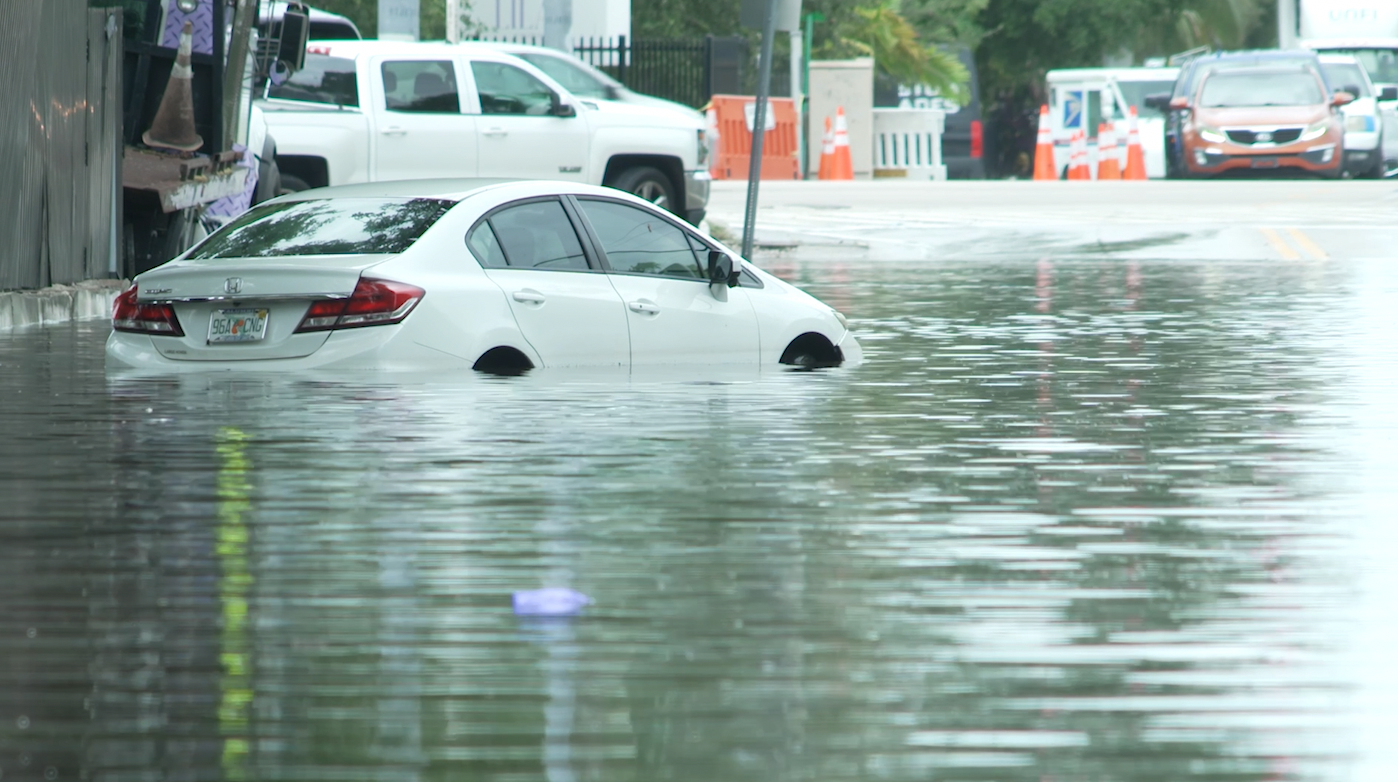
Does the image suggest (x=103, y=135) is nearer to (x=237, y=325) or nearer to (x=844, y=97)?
(x=237, y=325)

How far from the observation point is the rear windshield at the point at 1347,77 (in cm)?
4250

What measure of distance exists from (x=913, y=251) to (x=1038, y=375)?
1376 cm

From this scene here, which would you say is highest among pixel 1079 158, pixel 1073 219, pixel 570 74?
pixel 570 74

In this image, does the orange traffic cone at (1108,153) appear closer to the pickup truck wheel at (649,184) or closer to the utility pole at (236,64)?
the pickup truck wheel at (649,184)

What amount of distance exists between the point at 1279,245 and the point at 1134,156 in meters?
17.0

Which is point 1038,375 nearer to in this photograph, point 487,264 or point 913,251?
point 487,264

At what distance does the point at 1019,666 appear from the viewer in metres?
5.67

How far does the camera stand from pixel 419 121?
23.9 meters

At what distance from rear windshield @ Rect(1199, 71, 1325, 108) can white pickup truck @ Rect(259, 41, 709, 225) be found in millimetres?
18165

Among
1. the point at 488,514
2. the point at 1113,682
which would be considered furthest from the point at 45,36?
the point at 1113,682

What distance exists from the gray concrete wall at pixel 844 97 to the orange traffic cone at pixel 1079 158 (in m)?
3.96

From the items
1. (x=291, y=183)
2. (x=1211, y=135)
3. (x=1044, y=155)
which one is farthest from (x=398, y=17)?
(x=1044, y=155)

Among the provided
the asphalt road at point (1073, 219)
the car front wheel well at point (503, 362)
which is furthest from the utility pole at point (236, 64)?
the car front wheel well at point (503, 362)

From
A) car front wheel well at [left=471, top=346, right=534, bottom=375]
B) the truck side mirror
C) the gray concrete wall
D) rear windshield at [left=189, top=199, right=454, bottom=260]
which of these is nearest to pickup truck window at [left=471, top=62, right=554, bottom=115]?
the truck side mirror
